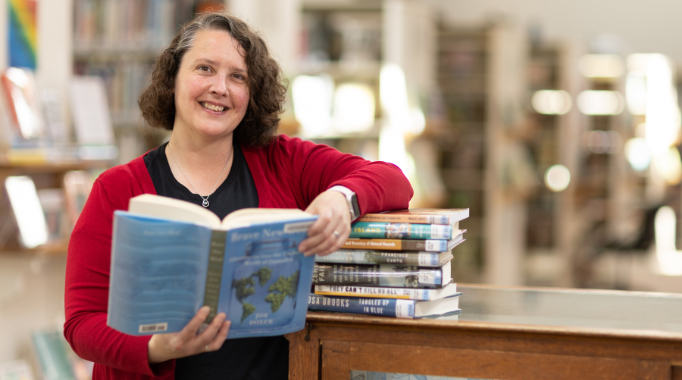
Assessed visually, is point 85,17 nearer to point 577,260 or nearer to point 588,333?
point 588,333

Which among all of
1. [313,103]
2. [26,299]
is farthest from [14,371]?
[313,103]

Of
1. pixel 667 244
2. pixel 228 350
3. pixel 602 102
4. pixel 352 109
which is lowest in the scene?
pixel 667 244

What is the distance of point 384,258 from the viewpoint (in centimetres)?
117

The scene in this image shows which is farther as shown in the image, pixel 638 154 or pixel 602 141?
pixel 638 154

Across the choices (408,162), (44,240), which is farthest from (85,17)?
(408,162)

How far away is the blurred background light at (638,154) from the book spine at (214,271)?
9.66 meters

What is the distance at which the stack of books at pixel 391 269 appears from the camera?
115 cm

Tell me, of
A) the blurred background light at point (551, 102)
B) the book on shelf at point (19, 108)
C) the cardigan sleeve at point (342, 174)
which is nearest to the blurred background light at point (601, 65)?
the blurred background light at point (551, 102)

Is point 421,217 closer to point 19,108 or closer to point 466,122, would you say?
point 19,108

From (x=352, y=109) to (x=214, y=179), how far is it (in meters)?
3.20

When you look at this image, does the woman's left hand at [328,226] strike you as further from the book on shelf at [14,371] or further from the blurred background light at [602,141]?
the blurred background light at [602,141]

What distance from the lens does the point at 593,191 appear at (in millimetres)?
8508

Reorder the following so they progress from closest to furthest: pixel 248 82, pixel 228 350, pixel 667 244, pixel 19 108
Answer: pixel 228 350 < pixel 248 82 < pixel 19 108 < pixel 667 244

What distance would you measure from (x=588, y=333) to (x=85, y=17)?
12.4ft
